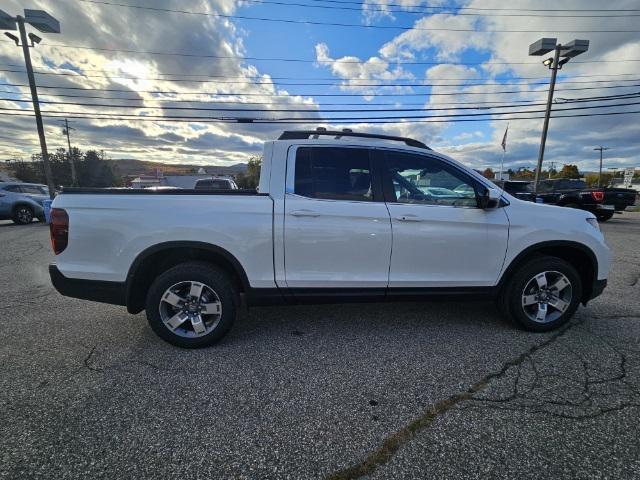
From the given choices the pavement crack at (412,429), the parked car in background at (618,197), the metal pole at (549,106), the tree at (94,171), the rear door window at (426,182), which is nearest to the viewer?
the pavement crack at (412,429)

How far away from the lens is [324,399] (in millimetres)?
2373

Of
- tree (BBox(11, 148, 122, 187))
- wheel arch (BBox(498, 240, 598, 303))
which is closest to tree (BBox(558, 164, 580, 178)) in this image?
wheel arch (BBox(498, 240, 598, 303))

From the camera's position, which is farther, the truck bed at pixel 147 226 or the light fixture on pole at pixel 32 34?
the light fixture on pole at pixel 32 34

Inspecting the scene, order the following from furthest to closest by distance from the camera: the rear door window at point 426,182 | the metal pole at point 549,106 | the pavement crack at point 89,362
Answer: the metal pole at point 549,106 → the rear door window at point 426,182 → the pavement crack at point 89,362

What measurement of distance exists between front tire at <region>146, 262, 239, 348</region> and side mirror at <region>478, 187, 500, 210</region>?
249cm

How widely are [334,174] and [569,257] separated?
2.75m

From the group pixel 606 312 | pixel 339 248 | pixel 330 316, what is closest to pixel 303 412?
pixel 339 248

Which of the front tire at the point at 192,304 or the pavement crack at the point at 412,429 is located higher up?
the front tire at the point at 192,304

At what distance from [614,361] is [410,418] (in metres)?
2.09

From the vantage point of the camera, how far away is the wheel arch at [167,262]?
2910 mm

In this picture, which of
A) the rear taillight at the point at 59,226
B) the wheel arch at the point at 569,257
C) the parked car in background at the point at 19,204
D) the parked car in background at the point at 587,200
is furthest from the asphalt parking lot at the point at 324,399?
the parked car in background at the point at 19,204

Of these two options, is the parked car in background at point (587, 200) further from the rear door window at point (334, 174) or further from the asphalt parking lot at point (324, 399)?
the rear door window at point (334, 174)

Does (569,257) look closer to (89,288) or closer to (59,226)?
(89,288)

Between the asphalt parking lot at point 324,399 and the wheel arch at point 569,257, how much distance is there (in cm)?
51
